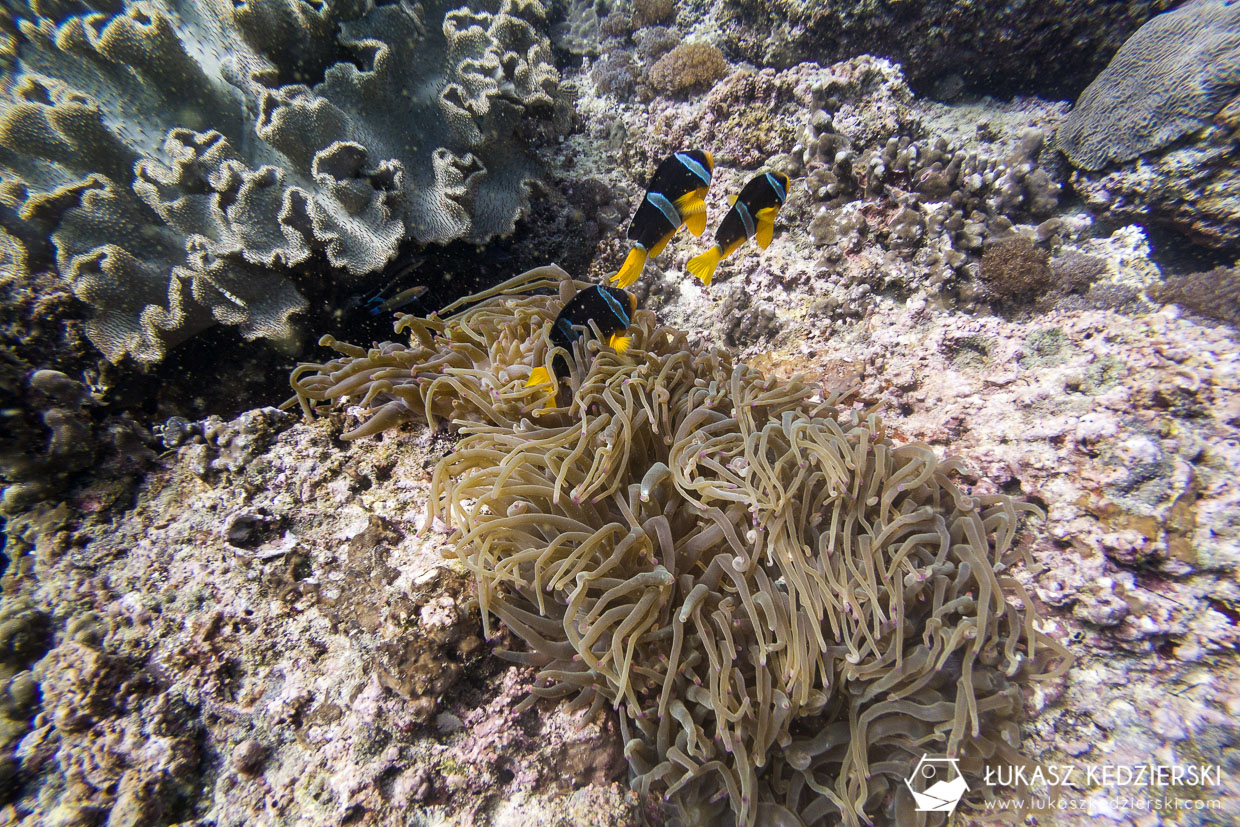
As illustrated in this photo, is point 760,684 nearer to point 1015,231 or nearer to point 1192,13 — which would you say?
point 1015,231

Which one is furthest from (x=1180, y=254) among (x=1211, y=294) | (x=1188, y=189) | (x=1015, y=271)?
(x=1015, y=271)

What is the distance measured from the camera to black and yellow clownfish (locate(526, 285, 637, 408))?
92.9 inches

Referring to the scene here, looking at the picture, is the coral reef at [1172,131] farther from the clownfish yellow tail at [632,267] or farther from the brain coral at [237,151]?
the brain coral at [237,151]

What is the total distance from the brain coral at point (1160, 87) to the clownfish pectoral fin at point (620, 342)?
15.6 ft

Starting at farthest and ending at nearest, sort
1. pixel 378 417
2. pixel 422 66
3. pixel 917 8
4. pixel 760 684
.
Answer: pixel 917 8
pixel 422 66
pixel 378 417
pixel 760 684

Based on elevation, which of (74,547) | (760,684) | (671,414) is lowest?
(760,684)

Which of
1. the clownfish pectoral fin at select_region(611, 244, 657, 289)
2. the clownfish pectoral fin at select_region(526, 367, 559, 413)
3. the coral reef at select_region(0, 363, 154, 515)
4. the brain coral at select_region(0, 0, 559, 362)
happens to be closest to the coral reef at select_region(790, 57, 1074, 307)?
the clownfish pectoral fin at select_region(611, 244, 657, 289)

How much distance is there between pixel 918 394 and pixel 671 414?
1550mm

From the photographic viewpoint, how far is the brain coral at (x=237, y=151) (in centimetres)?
292

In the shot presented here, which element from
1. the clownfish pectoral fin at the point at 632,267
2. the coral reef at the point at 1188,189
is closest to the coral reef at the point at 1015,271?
the coral reef at the point at 1188,189

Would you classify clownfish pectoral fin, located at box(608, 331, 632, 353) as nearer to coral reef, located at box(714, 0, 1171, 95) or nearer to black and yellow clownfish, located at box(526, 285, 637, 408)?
black and yellow clownfish, located at box(526, 285, 637, 408)

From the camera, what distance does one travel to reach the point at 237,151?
3.27 meters

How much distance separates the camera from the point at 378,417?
2.47m

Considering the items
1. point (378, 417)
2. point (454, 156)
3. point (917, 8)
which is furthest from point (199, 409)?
point (917, 8)
